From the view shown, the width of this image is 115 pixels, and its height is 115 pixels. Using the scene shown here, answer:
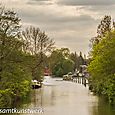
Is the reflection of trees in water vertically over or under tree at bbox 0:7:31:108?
under

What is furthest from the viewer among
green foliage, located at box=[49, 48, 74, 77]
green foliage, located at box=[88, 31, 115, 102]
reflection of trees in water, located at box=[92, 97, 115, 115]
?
green foliage, located at box=[49, 48, 74, 77]

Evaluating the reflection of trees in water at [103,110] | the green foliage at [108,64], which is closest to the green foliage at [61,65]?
the green foliage at [108,64]

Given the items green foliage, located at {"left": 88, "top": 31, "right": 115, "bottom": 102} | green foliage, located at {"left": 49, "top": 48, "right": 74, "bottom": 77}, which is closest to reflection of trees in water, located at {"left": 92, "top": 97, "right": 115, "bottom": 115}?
green foliage, located at {"left": 88, "top": 31, "right": 115, "bottom": 102}

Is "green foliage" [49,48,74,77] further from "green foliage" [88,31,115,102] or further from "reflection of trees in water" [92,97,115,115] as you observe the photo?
"reflection of trees in water" [92,97,115,115]

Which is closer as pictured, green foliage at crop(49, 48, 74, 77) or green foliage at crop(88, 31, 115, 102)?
green foliage at crop(88, 31, 115, 102)

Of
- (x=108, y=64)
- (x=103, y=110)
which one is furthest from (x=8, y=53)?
(x=108, y=64)

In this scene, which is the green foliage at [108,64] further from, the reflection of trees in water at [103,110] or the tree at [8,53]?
the tree at [8,53]

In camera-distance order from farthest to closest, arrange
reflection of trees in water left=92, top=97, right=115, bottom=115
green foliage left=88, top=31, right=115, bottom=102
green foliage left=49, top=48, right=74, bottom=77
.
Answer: green foliage left=49, top=48, right=74, bottom=77 < green foliage left=88, top=31, right=115, bottom=102 < reflection of trees in water left=92, top=97, right=115, bottom=115

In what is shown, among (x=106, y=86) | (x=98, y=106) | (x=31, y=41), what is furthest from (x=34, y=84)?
(x=98, y=106)

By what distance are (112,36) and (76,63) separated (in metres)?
98.9

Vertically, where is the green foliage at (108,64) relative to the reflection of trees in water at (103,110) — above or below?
above

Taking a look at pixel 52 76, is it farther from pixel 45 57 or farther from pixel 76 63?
pixel 45 57

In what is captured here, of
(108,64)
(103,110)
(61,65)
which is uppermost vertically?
(61,65)

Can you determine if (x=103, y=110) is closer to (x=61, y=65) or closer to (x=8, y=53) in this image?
(x=8, y=53)
